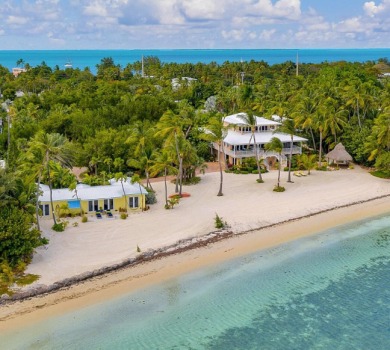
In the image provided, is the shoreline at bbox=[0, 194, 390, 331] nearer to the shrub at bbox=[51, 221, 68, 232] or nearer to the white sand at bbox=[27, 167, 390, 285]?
the white sand at bbox=[27, 167, 390, 285]

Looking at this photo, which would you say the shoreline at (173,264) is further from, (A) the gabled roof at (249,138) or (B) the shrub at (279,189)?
(A) the gabled roof at (249,138)

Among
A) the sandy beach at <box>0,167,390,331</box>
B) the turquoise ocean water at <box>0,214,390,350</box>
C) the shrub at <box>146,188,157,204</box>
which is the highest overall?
the shrub at <box>146,188,157,204</box>

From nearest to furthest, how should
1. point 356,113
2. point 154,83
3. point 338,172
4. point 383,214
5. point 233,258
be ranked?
point 233,258 < point 383,214 < point 338,172 < point 356,113 < point 154,83

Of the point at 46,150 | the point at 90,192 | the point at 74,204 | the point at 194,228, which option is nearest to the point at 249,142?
the point at 194,228

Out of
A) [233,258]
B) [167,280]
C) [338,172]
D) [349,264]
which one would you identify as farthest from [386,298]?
[338,172]

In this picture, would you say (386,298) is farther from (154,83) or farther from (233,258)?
(154,83)

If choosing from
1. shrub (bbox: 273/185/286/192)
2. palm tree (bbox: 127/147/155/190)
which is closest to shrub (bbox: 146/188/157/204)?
palm tree (bbox: 127/147/155/190)

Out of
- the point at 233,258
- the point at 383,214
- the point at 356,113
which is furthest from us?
the point at 356,113
